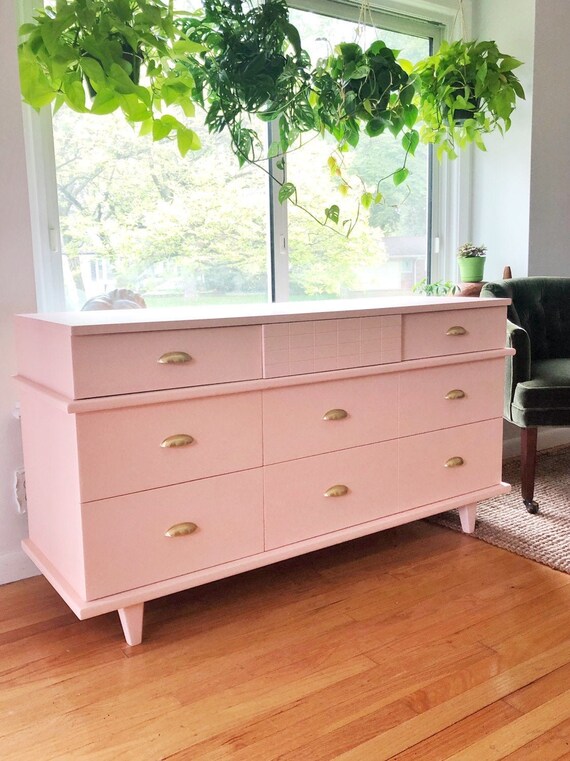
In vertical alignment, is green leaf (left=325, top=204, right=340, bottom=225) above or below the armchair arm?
above

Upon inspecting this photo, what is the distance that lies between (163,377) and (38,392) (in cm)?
32

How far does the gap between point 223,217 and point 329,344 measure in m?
0.83

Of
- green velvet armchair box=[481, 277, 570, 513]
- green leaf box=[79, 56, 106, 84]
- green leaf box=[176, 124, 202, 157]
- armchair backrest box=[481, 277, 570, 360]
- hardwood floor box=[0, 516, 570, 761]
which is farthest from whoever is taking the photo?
armchair backrest box=[481, 277, 570, 360]

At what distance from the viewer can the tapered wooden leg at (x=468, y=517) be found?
2287mm

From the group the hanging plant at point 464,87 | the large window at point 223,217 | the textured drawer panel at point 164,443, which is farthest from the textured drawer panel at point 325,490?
the hanging plant at point 464,87

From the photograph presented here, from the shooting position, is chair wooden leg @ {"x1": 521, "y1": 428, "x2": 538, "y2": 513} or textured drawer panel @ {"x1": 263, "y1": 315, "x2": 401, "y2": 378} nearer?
textured drawer panel @ {"x1": 263, "y1": 315, "x2": 401, "y2": 378}

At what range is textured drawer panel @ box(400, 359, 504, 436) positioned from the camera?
2072 mm

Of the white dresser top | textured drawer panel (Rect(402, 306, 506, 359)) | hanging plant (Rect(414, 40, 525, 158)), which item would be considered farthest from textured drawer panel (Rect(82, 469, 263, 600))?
hanging plant (Rect(414, 40, 525, 158))

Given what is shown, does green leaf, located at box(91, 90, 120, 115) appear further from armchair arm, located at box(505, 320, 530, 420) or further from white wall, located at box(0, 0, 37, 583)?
armchair arm, located at box(505, 320, 530, 420)

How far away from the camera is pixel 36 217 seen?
210cm

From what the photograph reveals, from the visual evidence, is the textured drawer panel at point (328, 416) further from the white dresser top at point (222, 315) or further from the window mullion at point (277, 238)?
the window mullion at point (277, 238)

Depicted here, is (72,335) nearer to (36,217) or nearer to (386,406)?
(36,217)

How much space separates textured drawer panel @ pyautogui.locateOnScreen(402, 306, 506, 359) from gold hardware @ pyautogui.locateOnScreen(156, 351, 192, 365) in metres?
0.69

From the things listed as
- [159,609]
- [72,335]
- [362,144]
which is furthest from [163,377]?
[362,144]
